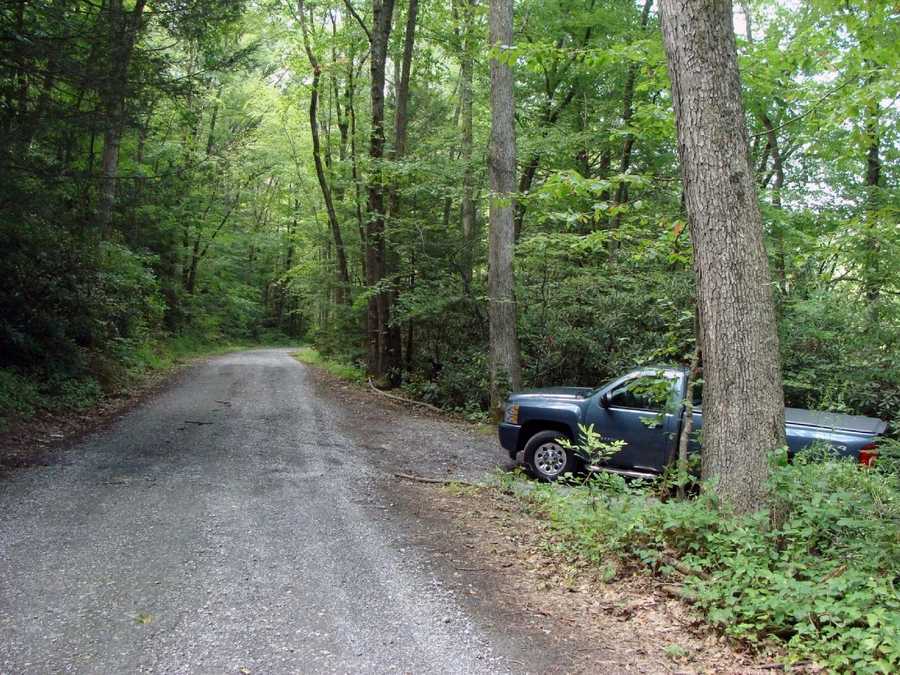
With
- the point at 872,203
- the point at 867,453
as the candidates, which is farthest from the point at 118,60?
the point at 872,203

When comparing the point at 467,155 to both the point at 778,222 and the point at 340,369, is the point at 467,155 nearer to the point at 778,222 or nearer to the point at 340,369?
the point at 778,222

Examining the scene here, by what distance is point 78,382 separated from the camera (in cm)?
1232

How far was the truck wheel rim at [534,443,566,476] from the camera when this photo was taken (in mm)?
8133

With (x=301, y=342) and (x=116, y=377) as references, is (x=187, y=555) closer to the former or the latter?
(x=116, y=377)

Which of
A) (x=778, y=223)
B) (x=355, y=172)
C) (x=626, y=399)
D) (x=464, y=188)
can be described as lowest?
(x=626, y=399)

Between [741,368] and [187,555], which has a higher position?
[741,368]

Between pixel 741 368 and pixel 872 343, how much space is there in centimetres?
672

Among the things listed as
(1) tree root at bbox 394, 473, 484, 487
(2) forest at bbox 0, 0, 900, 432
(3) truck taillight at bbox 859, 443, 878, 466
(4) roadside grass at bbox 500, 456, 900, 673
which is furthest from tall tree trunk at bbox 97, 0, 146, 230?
(3) truck taillight at bbox 859, 443, 878, 466

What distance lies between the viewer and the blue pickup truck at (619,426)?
6.80 metres

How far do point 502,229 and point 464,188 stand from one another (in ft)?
6.63

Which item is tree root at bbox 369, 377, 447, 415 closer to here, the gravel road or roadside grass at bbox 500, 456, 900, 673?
the gravel road

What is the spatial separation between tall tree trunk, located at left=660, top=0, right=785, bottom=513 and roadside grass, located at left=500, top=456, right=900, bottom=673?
1.15 ft

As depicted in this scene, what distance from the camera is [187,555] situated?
5.00 meters

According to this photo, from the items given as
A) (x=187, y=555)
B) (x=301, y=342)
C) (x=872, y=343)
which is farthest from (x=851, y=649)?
(x=301, y=342)
